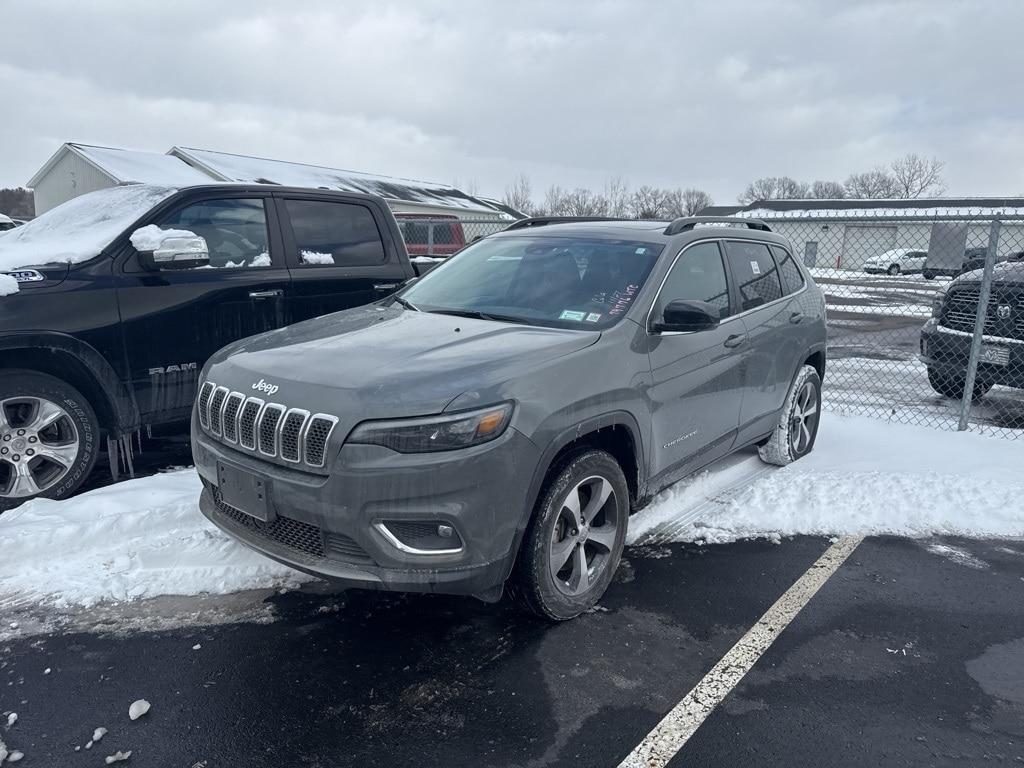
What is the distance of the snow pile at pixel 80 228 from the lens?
4.47 metres

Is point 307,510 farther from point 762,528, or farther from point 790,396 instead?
point 790,396

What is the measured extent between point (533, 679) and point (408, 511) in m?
0.86

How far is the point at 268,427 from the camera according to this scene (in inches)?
117

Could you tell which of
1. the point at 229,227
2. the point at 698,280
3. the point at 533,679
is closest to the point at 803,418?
the point at 698,280

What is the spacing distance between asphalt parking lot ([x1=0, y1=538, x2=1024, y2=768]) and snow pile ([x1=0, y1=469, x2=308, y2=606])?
213 millimetres

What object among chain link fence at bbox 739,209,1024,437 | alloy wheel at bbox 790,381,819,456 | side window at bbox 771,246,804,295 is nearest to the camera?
side window at bbox 771,246,804,295

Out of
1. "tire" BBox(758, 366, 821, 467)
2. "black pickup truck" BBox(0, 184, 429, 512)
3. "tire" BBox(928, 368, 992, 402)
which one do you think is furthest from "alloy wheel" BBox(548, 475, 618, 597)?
"tire" BBox(928, 368, 992, 402)

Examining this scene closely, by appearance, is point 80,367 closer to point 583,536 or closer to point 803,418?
point 583,536

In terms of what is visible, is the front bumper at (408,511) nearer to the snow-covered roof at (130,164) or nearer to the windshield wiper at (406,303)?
the windshield wiper at (406,303)

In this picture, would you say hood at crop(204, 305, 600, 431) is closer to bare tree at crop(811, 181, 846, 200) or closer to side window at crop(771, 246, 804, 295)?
side window at crop(771, 246, 804, 295)

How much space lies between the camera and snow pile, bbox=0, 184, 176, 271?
447 centimetres

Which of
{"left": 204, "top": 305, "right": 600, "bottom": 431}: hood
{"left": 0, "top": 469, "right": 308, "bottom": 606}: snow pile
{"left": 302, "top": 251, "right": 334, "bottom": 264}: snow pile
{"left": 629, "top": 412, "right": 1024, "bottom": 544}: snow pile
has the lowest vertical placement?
{"left": 629, "top": 412, "right": 1024, "bottom": 544}: snow pile

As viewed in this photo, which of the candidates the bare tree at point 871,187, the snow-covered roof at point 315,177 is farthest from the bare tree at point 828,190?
the snow-covered roof at point 315,177

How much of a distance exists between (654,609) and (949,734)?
125cm
